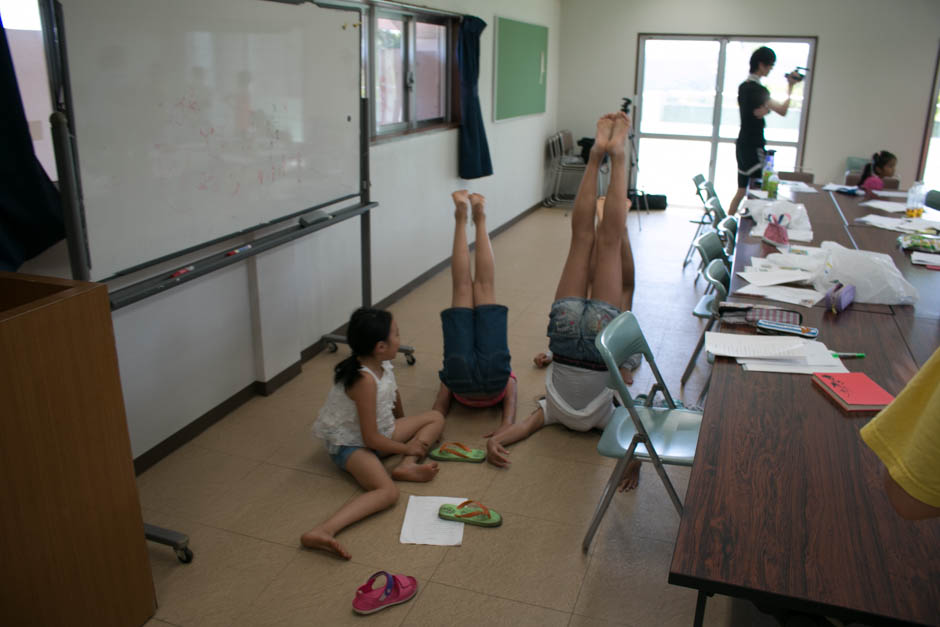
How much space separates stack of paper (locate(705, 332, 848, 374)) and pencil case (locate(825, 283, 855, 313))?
0.45 m

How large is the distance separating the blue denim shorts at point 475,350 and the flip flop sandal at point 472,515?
744mm

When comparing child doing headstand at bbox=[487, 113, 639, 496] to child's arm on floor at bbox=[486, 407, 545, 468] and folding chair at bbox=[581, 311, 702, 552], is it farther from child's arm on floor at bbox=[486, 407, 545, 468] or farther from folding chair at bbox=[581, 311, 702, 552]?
folding chair at bbox=[581, 311, 702, 552]

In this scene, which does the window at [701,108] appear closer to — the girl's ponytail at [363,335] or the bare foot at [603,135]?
the bare foot at [603,135]

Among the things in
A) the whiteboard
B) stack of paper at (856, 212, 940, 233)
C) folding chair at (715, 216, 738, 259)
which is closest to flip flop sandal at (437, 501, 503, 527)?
the whiteboard

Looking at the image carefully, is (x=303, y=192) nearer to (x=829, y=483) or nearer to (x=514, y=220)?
(x=829, y=483)

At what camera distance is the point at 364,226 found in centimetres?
402

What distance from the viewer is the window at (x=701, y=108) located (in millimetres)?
8305

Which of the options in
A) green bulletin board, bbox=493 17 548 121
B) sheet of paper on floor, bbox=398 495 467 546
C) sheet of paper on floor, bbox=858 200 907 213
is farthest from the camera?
green bulletin board, bbox=493 17 548 121

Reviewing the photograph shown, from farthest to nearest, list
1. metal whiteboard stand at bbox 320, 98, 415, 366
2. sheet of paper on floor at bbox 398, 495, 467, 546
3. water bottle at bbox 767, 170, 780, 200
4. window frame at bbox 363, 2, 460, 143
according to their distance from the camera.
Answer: water bottle at bbox 767, 170, 780, 200, window frame at bbox 363, 2, 460, 143, metal whiteboard stand at bbox 320, 98, 415, 366, sheet of paper on floor at bbox 398, 495, 467, 546

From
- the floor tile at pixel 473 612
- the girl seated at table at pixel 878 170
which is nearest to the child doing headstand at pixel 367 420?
the floor tile at pixel 473 612

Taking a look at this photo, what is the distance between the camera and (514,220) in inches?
305

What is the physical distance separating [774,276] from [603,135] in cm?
96

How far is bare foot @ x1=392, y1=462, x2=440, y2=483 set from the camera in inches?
113

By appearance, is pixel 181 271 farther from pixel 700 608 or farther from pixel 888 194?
pixel 888 194
